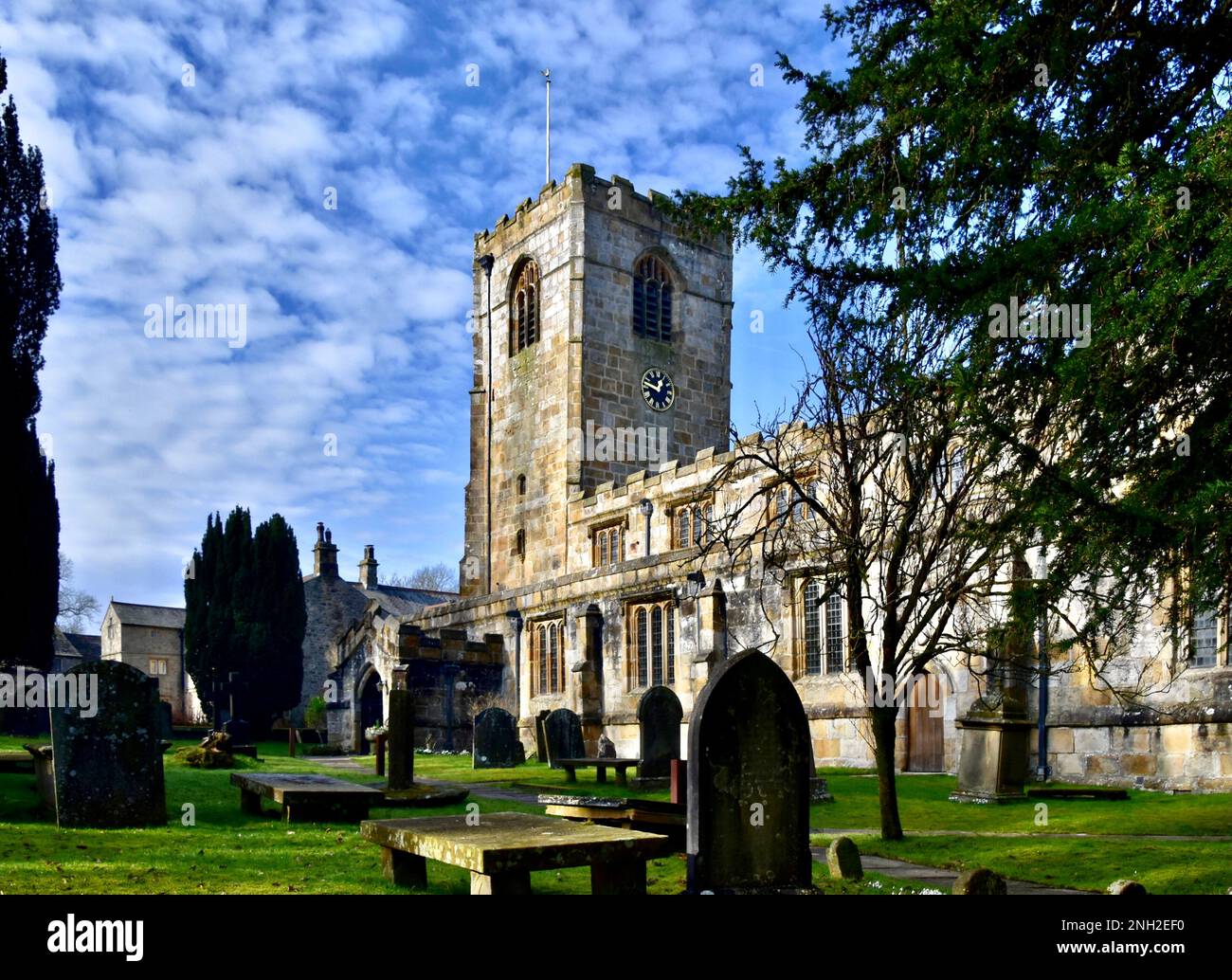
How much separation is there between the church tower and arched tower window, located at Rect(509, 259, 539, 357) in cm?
7

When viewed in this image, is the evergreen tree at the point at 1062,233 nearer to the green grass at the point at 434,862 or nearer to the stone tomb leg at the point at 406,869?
the green grass at the point at 434,862

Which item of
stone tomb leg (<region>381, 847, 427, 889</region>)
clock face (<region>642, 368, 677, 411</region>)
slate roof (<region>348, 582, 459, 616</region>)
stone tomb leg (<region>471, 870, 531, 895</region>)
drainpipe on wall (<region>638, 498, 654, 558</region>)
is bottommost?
stone tomb leg (<region>381, 847, 427, 889</region>)

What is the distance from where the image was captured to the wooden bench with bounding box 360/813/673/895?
6168mm

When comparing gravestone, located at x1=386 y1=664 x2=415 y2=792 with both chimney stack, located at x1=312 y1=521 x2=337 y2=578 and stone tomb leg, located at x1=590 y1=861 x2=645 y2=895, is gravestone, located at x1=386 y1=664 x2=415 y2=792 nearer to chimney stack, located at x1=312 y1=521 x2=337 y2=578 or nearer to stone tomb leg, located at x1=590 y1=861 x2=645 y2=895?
stone tomb leg, located at x1=590 y1=861 x2=645 y2=895

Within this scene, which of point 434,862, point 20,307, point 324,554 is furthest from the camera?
point 324,554

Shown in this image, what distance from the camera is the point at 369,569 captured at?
2356 inches

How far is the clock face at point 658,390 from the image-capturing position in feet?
129

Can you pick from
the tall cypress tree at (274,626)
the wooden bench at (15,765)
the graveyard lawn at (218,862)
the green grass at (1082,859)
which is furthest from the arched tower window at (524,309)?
the green grass at (1082,859)

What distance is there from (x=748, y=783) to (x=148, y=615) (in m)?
60.2

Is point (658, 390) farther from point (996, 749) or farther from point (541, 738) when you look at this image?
point (996, 749)

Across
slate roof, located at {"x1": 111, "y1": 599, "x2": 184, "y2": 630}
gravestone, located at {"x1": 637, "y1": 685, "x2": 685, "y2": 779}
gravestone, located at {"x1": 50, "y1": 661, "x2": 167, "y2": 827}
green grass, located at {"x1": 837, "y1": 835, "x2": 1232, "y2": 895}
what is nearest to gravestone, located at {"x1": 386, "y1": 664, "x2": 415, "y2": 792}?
gravestone, located at {"x1": 50, "y1": 661, "x2": 167, "y2": 827}

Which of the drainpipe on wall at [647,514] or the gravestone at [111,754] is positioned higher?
the drainpipe on wall at [647,514]

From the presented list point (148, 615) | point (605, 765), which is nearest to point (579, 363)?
point (605, 765)

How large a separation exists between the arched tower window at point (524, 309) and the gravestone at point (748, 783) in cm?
3376
